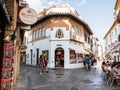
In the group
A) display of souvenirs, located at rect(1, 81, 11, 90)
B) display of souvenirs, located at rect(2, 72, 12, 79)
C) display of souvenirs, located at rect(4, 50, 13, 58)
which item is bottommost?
display of souvenirs, located at rect(1, 81, 11, 90)

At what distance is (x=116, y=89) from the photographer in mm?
9469

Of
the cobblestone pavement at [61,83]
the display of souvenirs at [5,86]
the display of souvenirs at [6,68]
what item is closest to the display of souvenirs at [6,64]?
the display of souvenirs at [6,68]

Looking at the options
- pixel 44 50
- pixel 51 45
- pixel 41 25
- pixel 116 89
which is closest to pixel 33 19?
pixel 116 89

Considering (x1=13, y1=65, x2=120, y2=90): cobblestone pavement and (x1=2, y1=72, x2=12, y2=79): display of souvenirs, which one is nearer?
(x1=2, y1=72, x2=12, y2=79): display of souvenirs

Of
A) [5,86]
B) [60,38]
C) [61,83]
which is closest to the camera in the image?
[5,86]

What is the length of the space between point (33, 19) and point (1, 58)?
2.48 metres

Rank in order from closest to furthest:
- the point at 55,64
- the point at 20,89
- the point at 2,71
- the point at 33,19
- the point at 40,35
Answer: the point at 2,71 < the point at 33,19 < the point at 20,89 < the point at 55,64 < the point at 40,35

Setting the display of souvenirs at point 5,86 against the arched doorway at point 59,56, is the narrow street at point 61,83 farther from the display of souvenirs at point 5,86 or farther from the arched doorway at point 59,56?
the arched doorway at point 59,56

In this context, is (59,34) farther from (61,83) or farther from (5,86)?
(5,86)

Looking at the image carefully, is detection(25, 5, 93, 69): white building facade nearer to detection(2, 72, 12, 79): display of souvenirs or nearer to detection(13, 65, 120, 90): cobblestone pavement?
detection(13, 65, 120, 90): cobblestone pavement

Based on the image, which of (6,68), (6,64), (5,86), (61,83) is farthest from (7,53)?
(61,83)

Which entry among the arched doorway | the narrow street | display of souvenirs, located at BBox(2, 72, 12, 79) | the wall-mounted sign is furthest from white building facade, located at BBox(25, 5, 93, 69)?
display of souvenirs, located at BBox(2, 72, 12, 79)

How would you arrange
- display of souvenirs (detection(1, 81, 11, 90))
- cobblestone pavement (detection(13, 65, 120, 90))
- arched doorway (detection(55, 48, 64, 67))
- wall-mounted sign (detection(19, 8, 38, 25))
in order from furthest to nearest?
arched doorway (detection(55, 48, 64, 67))
cobblestone pavement (detection(13, 65, 120, 90))
wall-mounted sign (detection(19, 8, 38, 25))
display of souvenirs (detection(1, 81, 11, 90))

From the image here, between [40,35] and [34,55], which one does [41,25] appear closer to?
[40,35]
